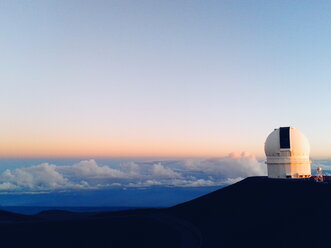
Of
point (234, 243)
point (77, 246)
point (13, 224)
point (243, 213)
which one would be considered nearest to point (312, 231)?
point (234, 243)

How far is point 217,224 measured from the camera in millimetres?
45219

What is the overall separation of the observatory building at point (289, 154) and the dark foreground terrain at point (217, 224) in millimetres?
3278

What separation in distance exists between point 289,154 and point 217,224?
833 inches

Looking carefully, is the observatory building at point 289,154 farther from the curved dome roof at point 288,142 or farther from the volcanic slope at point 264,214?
the volcanic slope at point 264,214

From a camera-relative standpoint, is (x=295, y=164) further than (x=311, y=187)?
Yes

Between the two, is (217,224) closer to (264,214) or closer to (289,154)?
(264,214)

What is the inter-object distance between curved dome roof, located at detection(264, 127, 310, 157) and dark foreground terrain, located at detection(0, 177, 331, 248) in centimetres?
589

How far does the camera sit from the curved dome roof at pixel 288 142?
186ft

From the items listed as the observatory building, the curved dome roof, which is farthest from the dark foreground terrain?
the curved dome roof

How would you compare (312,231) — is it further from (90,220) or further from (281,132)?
(90,220)

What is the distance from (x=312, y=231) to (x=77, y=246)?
29.9m

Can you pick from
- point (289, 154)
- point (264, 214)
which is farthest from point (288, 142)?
point (264, 214)

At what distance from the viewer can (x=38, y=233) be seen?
156ft

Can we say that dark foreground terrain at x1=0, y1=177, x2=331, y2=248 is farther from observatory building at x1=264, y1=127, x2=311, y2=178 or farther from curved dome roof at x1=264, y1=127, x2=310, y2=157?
curved dome roof at x1=264, y1=127, x2=310, y2=157
